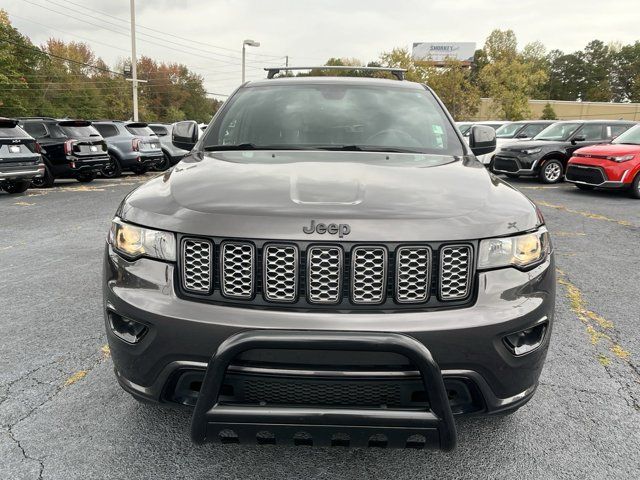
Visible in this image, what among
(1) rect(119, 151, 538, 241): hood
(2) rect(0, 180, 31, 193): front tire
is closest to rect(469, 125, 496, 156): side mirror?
(1) rect(119, 151, 538, 241): hood

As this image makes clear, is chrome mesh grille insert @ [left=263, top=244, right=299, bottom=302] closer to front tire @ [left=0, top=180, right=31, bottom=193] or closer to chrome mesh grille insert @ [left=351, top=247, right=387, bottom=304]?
chrome mesh grille insert @ [left=351, top=247, right=387, bottom=304]

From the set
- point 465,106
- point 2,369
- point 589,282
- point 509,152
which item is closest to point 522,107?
point 465,106

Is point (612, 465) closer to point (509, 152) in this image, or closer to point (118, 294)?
point (118, 294)

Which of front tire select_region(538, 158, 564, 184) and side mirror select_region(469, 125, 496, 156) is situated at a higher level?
side mirror select_region(469, 125, 496, 156)

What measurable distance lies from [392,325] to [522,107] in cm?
5943

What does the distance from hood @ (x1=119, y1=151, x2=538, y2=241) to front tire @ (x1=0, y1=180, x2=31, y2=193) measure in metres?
10.5

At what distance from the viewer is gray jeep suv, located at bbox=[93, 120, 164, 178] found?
1460cm

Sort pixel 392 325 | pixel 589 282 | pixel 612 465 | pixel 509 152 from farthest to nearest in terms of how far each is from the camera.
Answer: pixel 509 152
pixel 589 282
pixel 612 465
pixel 392 325

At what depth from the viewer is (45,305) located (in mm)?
4129

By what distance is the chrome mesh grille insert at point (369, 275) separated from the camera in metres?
1.82

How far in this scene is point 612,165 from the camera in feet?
35.4

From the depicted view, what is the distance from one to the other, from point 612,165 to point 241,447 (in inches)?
430

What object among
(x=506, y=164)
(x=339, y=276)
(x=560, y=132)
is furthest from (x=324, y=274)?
(x=560, y=132)

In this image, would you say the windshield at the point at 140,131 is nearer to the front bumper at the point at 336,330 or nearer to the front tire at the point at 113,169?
the front tire at the point at 113,169
